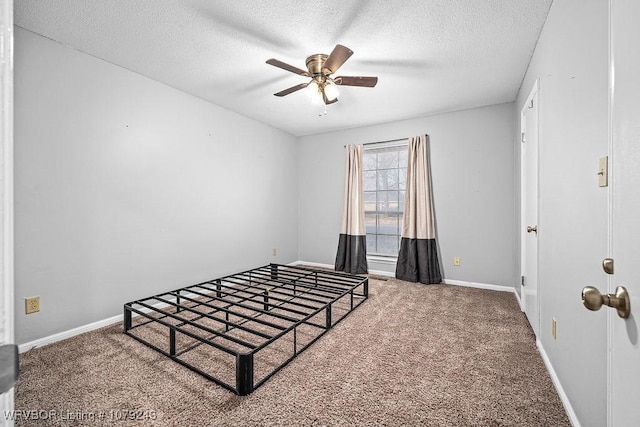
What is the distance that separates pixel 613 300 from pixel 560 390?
4.61 ft

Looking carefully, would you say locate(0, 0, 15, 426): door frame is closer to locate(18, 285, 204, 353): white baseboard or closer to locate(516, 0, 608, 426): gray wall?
locate(516, 0, 608, 426): gray wall

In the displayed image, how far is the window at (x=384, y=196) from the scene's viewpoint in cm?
419

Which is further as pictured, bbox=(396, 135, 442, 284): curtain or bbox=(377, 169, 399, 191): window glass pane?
bbox=(377, 169, 399, 191): window glass pane

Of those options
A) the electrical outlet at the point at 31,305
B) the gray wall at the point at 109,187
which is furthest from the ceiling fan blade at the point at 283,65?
the electrical outlet at the point at 31,305

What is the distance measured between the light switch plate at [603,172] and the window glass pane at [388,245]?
3.22 m

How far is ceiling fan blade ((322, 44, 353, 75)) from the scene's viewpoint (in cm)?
183

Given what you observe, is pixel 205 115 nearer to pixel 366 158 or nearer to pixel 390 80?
pixel 390 80

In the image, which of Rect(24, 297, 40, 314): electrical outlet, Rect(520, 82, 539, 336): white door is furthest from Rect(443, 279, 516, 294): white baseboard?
Rect(24, 297, 40, 314): electrical outlet

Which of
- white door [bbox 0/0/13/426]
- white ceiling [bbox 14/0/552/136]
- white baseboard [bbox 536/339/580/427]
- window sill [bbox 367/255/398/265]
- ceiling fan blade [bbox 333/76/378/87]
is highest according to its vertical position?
white ceiling [bbox 14/0/552/136]

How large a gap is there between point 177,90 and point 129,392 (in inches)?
111

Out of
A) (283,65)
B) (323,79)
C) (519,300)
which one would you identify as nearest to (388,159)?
(323,79)

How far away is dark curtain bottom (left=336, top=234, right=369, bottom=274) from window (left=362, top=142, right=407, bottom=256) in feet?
0.66

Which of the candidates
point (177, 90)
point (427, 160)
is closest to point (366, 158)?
point (427, 160)

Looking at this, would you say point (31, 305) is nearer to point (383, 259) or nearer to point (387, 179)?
point (383, 259)
